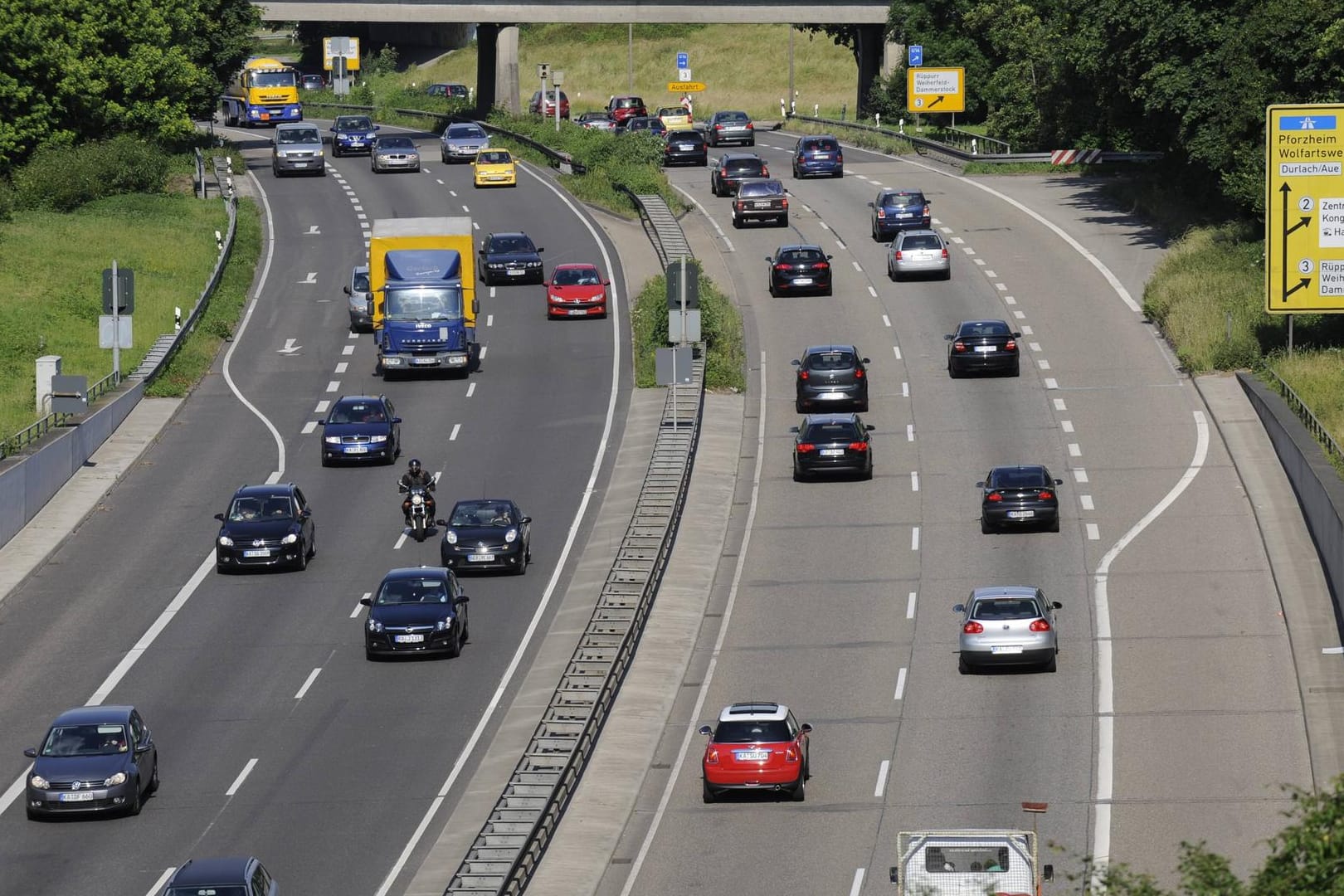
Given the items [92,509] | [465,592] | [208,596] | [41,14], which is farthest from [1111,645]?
[41,14]

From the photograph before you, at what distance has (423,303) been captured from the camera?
55844mm

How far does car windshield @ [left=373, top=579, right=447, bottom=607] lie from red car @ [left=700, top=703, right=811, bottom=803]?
776cm

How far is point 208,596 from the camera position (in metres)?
39.5

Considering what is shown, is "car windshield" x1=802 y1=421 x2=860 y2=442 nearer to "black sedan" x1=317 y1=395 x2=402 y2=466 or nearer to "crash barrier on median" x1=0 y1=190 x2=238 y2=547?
"black sedan" x1=317 y1=395 x2=402 y2=466

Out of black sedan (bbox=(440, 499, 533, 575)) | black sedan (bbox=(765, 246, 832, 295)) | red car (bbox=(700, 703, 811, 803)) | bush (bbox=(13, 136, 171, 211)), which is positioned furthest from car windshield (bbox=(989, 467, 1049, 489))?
bush (bbox=(13, 136, 171, 211))

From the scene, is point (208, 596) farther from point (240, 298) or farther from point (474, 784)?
point (240, 298)

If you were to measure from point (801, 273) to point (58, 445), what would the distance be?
24.7 meters

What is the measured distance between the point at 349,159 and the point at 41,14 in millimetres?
18029

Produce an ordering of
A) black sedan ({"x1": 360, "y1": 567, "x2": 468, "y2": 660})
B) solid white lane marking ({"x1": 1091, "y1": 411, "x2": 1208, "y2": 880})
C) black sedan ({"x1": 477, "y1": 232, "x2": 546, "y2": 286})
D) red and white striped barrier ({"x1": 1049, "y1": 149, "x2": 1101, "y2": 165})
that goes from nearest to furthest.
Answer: solid white lane marking ({"x1": 1091, "y1": 411, "x2": 1208, "y2": 880}) < black sedan ({"x1": 360, "y1": 567, "x2": 468, "y2": 660}) < black sedan ({"x1": 477, "y1": 232, "x2": 546, "y2": 286}) < red and white striped barrier ({"x1": 1049, "y1": 149, "x2": 1101, "y2": 165})

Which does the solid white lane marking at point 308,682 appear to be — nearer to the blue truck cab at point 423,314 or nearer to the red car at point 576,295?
the blue truck cab at point 423,314

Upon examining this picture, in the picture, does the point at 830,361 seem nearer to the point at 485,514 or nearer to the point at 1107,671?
the point at 485,514

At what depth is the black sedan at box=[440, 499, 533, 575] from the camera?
39938 millimetres

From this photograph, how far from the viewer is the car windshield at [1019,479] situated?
4200 centimetres

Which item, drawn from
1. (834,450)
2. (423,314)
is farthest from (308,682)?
(423,314)
